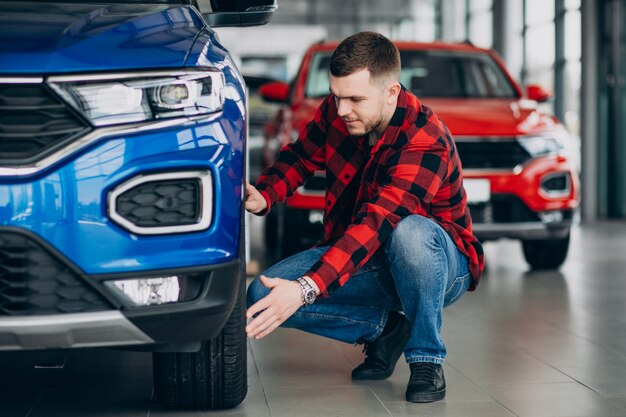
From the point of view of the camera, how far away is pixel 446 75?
23.6 feet

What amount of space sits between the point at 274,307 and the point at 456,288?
3.15 ft

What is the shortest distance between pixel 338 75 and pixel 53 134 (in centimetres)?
112

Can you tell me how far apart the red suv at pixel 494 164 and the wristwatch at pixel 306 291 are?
3126 mm

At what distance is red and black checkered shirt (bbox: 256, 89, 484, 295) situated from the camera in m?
3.13

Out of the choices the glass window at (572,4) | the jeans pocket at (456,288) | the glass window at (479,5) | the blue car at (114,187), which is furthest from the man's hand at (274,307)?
the glass window at (479,5)

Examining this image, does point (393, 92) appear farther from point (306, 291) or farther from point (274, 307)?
point (274, 307)

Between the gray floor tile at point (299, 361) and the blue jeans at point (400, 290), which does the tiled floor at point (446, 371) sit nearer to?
the gray floor tile at point (299, 361)

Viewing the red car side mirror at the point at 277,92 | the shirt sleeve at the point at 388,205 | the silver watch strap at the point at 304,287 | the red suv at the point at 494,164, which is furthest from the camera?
the red car side mirror at the point at 277,92

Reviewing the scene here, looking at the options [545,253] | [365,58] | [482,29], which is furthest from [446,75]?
[482,29]

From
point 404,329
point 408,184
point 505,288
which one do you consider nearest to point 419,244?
point 408,184

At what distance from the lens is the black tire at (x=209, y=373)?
3.00 metres

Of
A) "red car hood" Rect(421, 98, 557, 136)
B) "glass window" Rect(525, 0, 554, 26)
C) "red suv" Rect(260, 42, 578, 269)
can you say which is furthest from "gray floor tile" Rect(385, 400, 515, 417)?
"glass window" Rect(525, 0, 554, 26)

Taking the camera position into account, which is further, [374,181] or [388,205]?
[374,181]

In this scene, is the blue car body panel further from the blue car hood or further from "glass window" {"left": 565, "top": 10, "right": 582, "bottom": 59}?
"glass window" {"left": 565, "top": 10, "right": 582, "bottom": 59}
